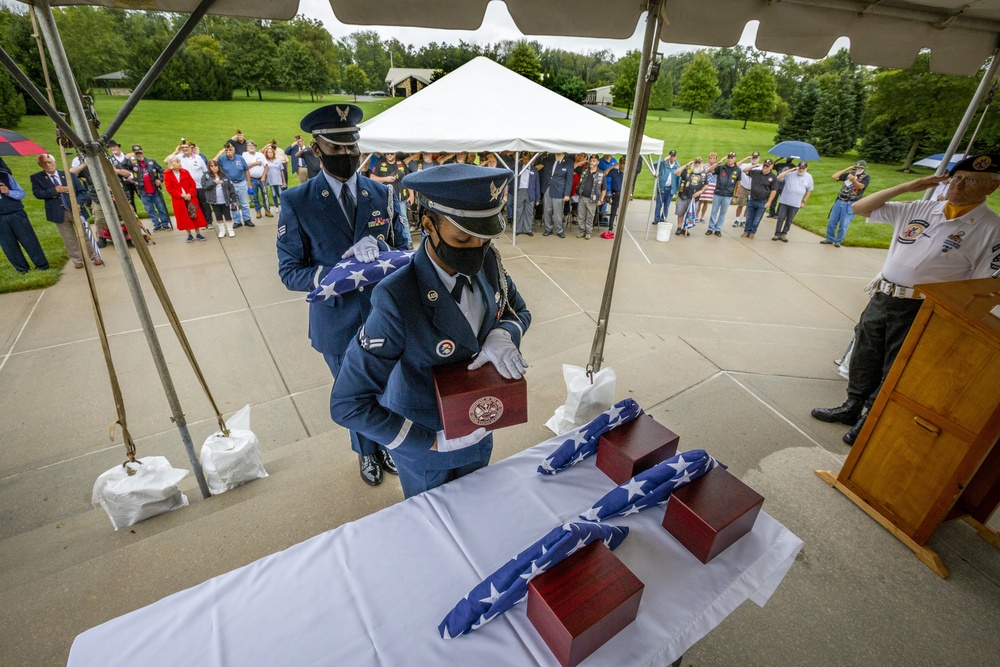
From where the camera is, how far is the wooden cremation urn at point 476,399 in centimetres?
152

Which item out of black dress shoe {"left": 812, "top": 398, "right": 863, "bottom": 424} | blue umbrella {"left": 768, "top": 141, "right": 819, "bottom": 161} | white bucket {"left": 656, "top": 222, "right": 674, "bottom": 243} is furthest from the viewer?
blue umbrella {"left": 768, "top": 141, "right": 819, "bottom": 161}

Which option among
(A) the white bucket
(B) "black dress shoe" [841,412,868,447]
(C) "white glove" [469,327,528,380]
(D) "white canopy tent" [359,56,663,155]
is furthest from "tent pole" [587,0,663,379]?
(A) the white bucket

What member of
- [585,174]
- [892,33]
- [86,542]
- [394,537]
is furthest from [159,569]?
[585,174]

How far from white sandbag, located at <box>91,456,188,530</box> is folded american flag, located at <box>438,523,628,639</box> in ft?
6.78

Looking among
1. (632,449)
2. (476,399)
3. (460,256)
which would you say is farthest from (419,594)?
(460,256)

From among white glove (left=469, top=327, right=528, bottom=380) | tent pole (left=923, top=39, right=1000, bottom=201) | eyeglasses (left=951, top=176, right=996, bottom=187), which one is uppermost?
tent pole (left=923, top=39, right=1000, bottom=201)

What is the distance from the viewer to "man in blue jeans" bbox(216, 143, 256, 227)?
931 cm

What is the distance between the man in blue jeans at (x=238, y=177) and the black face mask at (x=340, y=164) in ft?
26.9

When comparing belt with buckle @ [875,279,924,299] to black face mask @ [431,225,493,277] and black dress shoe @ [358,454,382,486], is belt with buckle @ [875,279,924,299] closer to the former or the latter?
black face mask @ [431,225,493,277]

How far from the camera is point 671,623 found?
138 centimetres

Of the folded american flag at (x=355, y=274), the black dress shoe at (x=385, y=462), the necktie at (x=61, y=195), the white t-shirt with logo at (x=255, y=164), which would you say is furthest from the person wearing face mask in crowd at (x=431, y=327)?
the white t-shirt with logo at (x=255, y=164)

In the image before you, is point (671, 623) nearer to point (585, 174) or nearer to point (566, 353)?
point (566, 353)

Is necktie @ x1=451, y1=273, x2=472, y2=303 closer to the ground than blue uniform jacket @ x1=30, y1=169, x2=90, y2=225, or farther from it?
farther from it

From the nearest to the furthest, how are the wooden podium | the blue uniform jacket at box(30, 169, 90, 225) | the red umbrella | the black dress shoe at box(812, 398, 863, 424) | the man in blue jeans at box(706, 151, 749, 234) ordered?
1. the wooden podium
2. the black dress shoe at box(812, 398, 863, 424)
3. the red umbrella
4. the blue uniform jacket at box(30, 169, 90, 225)
5. the man in blue jeans at box(706, 151, 749, 234)
